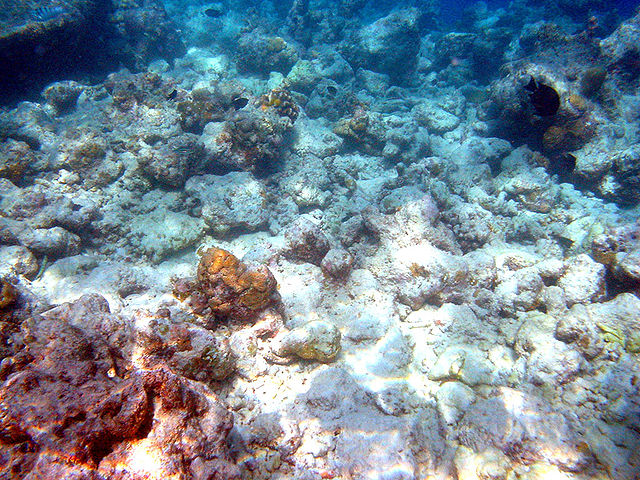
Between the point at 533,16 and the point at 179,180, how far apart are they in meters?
21.9

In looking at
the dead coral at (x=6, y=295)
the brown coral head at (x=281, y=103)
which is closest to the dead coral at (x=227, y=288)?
the dead coral at (x=6, y=295)

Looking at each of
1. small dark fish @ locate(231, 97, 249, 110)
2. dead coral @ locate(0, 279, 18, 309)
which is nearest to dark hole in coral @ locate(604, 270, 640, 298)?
small dark fish @ locate(231, 97, 249, 110)

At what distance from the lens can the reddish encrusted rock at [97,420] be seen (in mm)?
1927

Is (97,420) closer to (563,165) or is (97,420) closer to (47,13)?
(563,165)

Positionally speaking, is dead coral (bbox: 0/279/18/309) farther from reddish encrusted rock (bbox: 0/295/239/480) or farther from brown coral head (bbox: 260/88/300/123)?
brown coral head (bbox: 260/88/300/123)

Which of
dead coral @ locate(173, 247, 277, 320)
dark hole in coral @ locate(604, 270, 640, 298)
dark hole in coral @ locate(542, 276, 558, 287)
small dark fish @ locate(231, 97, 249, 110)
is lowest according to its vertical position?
dead coral @ locate(173, 247, 277, 320)

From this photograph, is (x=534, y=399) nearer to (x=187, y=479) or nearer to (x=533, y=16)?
(x=187, y=479)

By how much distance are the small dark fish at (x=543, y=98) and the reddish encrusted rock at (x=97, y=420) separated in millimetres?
9181

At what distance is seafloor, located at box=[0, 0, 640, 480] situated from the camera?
2709mm

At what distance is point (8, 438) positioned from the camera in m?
2.00

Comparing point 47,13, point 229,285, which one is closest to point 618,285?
point 229,285

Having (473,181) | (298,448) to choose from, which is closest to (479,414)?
(298,448)

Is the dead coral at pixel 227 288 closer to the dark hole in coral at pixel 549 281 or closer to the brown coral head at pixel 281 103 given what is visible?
the dark hole in coral at pixel 549 281

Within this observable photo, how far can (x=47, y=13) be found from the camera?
8.59 metres
